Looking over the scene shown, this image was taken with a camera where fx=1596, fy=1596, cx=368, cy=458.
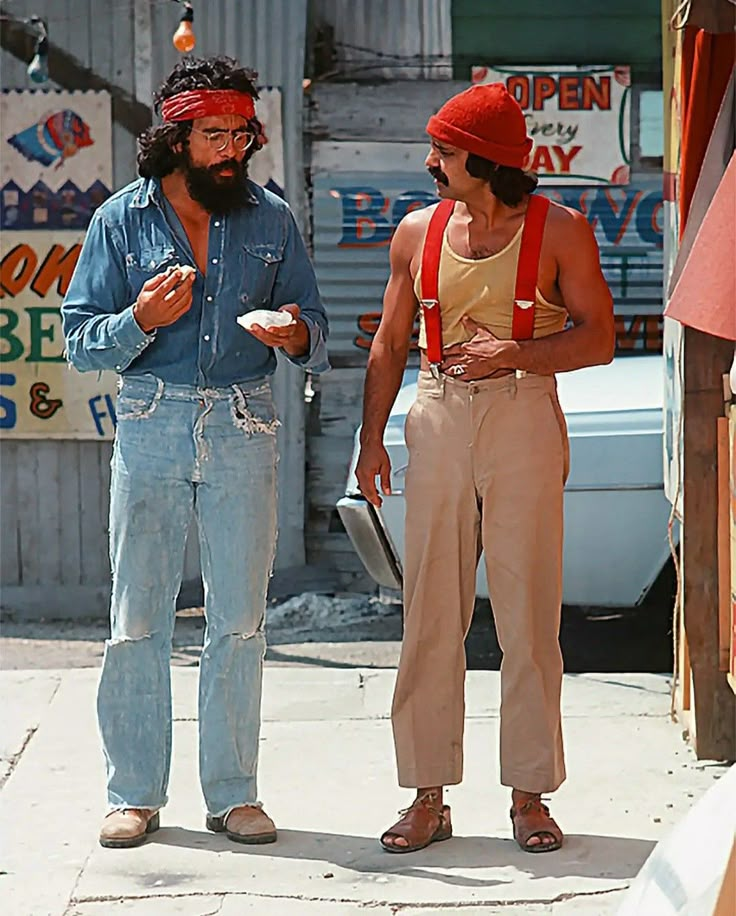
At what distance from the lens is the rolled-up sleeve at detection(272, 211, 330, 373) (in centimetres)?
448

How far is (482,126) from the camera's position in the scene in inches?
166

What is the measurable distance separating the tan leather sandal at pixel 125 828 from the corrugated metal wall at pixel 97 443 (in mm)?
4356

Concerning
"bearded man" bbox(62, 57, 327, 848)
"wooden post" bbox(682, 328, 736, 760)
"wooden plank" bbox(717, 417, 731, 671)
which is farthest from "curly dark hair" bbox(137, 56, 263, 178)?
"wooden plank" bbox(717, 417, 731, 671)

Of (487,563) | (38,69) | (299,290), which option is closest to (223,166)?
(299,290)

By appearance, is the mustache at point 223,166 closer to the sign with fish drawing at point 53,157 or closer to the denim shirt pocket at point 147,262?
the denim shirt pocket at point 147,262

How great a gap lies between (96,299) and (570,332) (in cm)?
130

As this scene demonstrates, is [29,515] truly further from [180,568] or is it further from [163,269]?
[163,269]

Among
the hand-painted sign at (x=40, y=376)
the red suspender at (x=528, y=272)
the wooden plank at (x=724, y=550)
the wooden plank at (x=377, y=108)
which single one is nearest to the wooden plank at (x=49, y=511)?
the hand-painted sign at (x=40, y=376)

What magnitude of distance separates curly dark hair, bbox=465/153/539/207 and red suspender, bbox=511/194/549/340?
56mm

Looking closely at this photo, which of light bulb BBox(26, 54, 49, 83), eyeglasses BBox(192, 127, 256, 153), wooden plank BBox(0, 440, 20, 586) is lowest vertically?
wooden plank BBox(0, 440, 20, 586)

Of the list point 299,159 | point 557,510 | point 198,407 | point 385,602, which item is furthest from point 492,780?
point 299,159

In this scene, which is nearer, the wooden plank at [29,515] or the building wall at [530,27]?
the building wall at [530,27]

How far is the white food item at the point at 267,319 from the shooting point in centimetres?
420

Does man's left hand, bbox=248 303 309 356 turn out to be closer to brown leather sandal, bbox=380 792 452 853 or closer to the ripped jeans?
the ripped jeans
